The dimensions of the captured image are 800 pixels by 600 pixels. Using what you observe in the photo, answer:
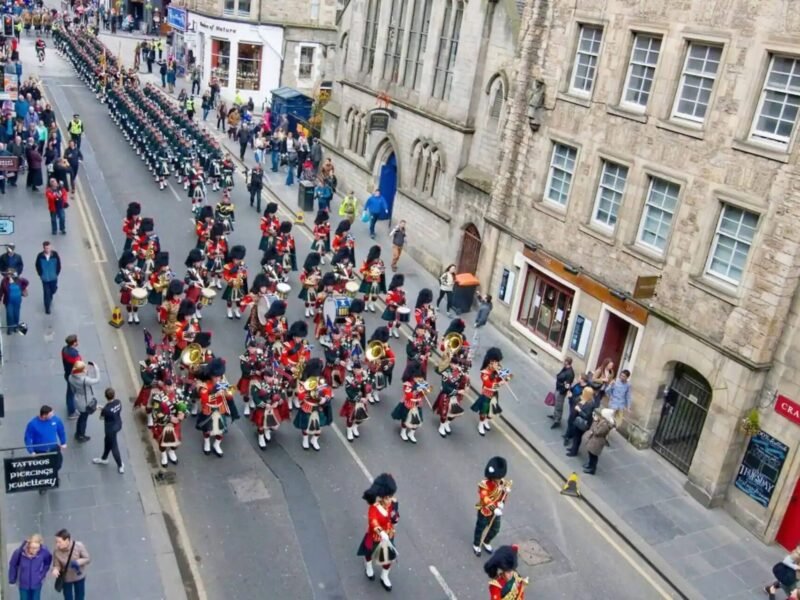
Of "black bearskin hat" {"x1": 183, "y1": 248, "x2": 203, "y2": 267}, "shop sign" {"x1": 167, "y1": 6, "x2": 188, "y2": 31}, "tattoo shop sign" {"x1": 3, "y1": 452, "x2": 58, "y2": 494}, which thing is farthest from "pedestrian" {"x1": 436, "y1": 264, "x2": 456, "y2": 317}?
"shop sign" {"x1": 167, "y1": 6, "x2": 188, "y2": 31}

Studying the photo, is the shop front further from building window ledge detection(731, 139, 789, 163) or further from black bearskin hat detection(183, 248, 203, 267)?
building window ledge detection(731, 139, 789, 163)

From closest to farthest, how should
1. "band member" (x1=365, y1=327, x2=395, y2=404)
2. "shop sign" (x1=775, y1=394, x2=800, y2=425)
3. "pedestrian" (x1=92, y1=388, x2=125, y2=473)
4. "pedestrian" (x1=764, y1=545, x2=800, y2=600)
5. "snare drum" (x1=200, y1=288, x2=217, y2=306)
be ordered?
"pedestrian" (x1=764, y1=545, x2=800, y2=600), "pedestrian" (x1=92, y1=388, x2=125, y2=473), "shop sign" (x1=775, y1=394, x2=800, y2=425), "band member" (x1=365, y1=327, x2=395, y2=404), "snare drum" (x1=200, y1=288, x2=217, y2=306)

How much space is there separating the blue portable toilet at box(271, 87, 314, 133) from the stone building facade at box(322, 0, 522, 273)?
7.05 meters

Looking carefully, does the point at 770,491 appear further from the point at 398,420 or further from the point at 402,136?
the point at 402,136

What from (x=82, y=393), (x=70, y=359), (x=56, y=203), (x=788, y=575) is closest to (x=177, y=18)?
(x=56, y=203)

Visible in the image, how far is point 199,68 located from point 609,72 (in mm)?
35391

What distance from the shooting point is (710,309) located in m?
15.8

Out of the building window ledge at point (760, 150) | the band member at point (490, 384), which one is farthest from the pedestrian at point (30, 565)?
the building window ledge at point (760, 150)

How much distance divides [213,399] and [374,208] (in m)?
15.0

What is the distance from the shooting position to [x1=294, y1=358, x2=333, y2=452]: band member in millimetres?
14914

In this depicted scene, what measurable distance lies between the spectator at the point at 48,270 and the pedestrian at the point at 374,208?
39.0 ft

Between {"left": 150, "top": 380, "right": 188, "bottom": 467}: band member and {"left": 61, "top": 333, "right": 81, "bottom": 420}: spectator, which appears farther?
{"left": 61, "top": 333, "right": 81, "bottom": 420}: spectator

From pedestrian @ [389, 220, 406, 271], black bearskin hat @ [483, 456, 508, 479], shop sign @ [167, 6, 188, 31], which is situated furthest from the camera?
shop sign @ [167, 6, 188, 31]

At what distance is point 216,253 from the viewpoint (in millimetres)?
21656
